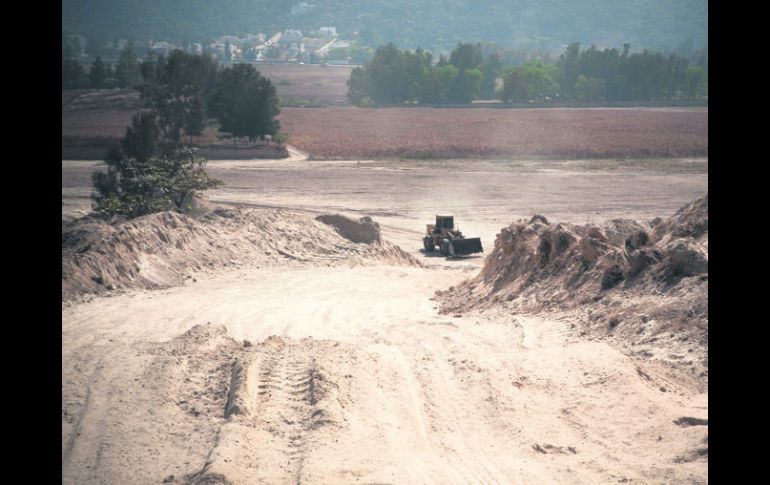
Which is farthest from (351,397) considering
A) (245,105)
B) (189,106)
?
(245,105)

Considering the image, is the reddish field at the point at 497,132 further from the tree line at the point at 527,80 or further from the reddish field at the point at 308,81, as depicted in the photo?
Answer: the reddish field at the point at 308,81

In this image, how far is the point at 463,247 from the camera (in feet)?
98.3

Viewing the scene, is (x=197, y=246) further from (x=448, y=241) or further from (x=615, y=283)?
(x=615, y=283)

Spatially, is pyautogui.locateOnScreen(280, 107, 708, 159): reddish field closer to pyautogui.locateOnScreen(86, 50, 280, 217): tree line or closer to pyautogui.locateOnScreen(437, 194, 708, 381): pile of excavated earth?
pyautogui.locateOnScreen(86, 50, 280, 217): tree line

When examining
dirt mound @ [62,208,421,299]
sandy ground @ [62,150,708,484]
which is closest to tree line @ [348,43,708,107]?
dirt mound @ [62,208,421,299]

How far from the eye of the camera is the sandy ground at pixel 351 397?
8.98 m

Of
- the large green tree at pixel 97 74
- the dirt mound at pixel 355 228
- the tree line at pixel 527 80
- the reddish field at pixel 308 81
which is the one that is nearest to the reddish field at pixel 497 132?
the tree line at pixel 527 80

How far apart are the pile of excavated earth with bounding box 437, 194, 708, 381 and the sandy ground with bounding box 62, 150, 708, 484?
55 cm

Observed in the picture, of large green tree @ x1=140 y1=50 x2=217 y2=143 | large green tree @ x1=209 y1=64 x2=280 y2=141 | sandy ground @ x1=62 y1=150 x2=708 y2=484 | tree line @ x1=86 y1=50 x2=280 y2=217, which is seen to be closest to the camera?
sandy ground @ x1=62 y1=150 x2=708 y2=484

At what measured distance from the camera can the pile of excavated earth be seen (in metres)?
12.8

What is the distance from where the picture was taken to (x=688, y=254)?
45.9 ft

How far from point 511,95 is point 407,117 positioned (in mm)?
29283
